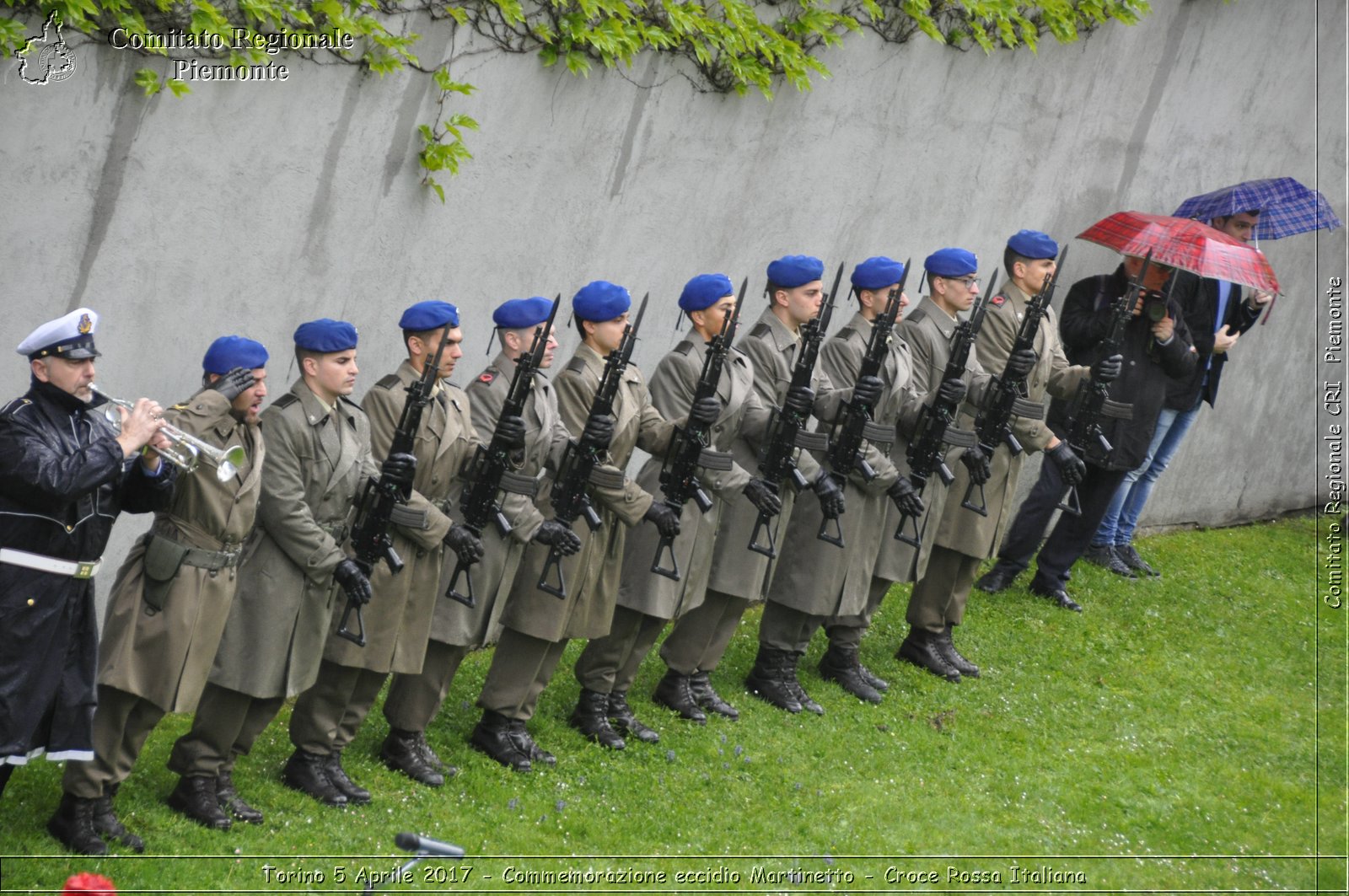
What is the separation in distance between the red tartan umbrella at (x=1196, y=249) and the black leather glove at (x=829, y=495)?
10.2 feet

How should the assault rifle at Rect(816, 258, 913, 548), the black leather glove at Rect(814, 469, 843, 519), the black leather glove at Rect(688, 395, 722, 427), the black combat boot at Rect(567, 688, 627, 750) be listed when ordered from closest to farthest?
1. the black leather glove at Rect(688, 395, 722, 427)
2. the black combat boot at Rect(567, 688, 627, 750)
3. the black leather glove at Rect(814, 469, 843, 519)
4. the assault rifle at Rect(816, 258, 913, 548)

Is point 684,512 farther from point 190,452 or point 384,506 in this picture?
point 190,452

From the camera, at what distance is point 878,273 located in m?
9.17

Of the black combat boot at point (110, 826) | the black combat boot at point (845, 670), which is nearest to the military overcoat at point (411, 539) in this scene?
the black combat boot at point (110, 826)

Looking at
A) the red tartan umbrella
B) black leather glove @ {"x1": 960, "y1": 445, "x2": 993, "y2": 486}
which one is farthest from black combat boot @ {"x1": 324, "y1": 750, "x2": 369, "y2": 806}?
the red tartan umbrella

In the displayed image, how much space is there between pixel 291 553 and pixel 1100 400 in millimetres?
5335

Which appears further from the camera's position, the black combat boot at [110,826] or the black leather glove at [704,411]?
the black leather glove at [704,411]

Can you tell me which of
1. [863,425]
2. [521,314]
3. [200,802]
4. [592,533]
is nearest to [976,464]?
[863,425]

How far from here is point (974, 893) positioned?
7285 millimetres

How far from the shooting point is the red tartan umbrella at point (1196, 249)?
1040 cm

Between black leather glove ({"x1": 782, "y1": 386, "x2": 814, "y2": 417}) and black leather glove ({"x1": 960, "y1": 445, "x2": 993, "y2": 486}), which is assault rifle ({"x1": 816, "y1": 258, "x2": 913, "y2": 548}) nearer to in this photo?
black leather glove ({"x1": 782, "y1": 386, "x2": 814, "y2": 417})

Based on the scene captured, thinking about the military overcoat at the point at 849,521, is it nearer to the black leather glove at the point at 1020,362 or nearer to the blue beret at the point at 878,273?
the blue beret at the point at 878,273

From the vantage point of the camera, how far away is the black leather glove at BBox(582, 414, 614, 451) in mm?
7484

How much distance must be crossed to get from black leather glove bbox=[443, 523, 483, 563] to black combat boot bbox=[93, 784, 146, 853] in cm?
164
